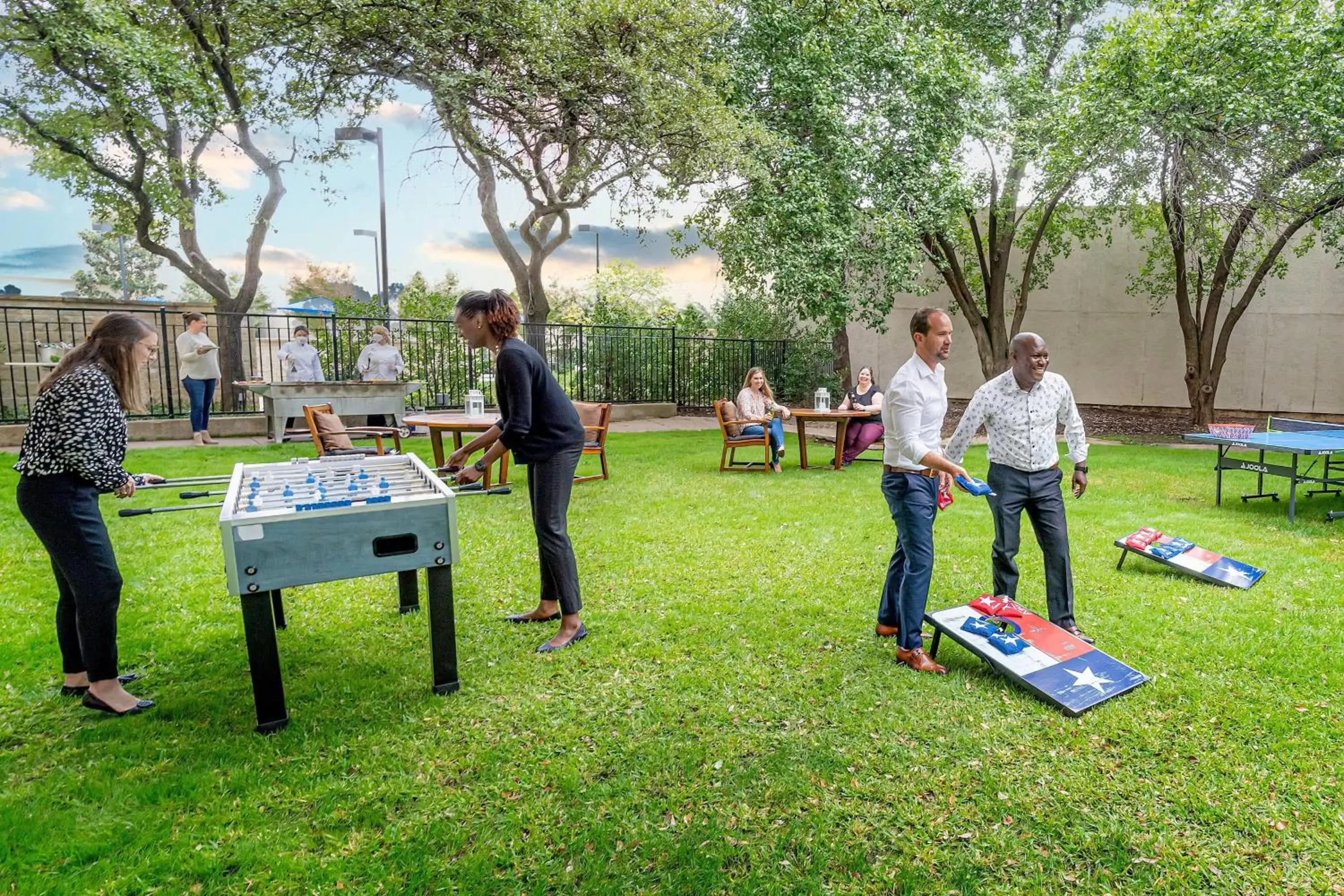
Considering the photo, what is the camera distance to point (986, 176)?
50.2 feet

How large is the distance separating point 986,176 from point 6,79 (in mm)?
17580

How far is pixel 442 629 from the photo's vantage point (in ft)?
11.1

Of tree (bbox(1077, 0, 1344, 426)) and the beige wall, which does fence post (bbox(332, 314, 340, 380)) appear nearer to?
the beige wall

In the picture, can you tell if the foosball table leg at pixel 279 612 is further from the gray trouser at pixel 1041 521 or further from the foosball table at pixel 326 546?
the gray trouser at pixel 1041 521

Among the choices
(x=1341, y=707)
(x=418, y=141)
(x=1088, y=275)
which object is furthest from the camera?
(x=1088, y=275)

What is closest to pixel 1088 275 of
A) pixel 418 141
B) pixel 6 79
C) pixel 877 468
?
pixel 877 468

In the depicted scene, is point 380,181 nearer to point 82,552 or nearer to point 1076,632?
point 82,552

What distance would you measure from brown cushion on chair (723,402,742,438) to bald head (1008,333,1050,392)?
18.4ft

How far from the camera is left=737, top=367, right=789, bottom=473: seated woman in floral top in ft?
31.6

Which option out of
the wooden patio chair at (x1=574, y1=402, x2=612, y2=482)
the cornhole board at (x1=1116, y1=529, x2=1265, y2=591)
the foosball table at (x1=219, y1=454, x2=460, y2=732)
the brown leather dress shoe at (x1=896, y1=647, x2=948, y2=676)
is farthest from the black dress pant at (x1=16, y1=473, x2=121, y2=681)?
the cornhole board at (x1=1116, y1=529, x2=1265, y2=591)

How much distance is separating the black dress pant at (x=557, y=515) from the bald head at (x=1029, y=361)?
2.35 m

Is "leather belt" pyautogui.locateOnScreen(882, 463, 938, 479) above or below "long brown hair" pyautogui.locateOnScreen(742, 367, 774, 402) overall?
below

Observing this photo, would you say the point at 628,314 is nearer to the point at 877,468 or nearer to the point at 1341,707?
the point at 877,468

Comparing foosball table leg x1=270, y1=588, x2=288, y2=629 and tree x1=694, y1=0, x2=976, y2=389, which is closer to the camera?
foosball table leg x1=270, y1=588, x2=288, y2=629
